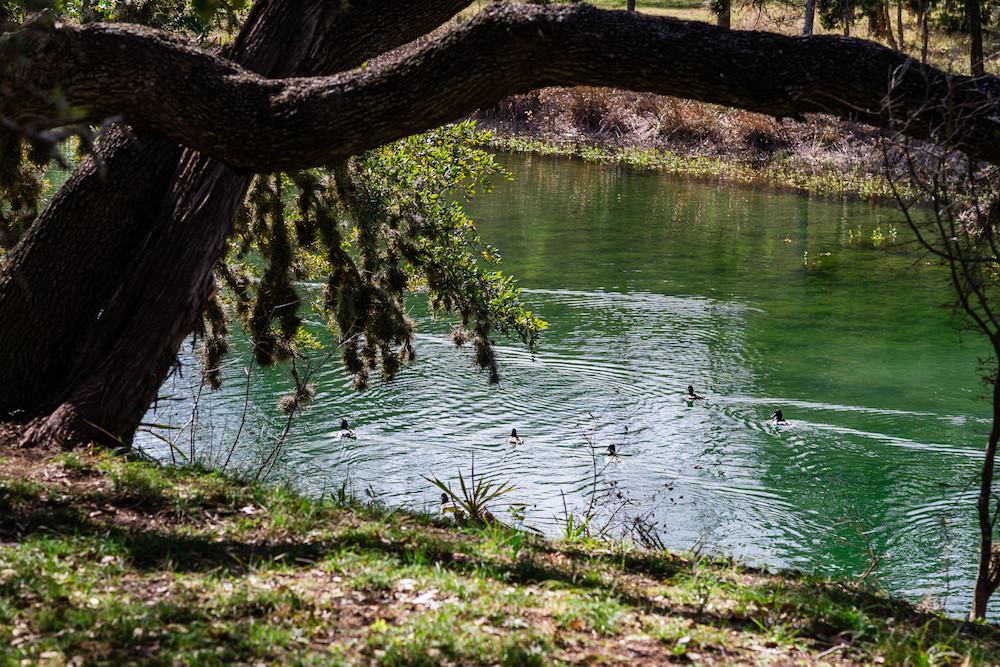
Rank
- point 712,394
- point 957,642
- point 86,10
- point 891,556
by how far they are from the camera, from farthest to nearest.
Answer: point 712,394, point 86,10, point 891,556, point 957,642

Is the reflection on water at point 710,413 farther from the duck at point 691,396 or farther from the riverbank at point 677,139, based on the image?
the riverbank at point 677,139

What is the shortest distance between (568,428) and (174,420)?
4501 millimetres

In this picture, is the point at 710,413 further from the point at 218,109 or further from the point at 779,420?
the point at 218,109

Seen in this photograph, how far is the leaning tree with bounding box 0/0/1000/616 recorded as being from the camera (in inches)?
179

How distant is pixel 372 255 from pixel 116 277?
2846 mm

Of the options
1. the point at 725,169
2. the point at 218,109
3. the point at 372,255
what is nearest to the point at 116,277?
the point at 218,109

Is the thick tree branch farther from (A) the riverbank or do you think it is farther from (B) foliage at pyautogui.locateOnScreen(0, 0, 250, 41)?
(A) the riverbank

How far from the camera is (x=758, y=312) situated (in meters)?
14.9

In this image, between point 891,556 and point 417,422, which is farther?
point 417,422

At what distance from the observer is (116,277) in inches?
242

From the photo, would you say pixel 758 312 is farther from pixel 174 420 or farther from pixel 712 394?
pixel 174 420

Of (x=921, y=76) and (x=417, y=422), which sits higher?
(x=921, y=76)

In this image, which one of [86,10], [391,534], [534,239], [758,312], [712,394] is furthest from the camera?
[534,239]

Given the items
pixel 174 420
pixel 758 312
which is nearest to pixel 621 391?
pixel 758 312
